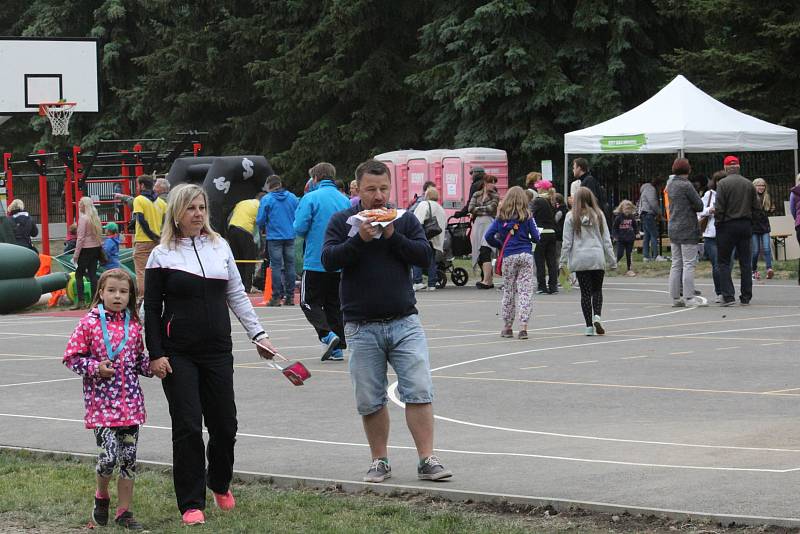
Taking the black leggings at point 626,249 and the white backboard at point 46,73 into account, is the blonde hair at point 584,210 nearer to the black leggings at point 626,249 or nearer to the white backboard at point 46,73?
the black leggings at point 626,249

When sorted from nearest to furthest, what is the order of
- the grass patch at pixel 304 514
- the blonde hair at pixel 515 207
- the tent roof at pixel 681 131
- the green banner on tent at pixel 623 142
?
the grass patch at pixel 304 514, the blonde hair at pixel 515 207, the tent roof at pixel 681 131, the green banner on tent at pixel 623 142

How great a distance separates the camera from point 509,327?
1672 centimetres

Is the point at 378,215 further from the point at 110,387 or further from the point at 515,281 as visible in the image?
the point at 515,281

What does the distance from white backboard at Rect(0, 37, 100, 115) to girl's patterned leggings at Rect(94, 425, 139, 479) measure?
2995cm

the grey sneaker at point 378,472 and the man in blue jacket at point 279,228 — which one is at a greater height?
the man in blue jacket at point 279,228

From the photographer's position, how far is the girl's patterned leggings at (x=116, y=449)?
7496 millimetres

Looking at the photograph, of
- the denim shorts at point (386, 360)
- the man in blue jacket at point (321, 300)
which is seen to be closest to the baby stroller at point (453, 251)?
the man in blue jacket at point (321, 300)

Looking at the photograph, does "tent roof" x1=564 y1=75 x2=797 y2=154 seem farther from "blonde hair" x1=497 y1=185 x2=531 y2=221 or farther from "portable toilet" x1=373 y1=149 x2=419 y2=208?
"blonde hair" x1=497 y1=185 x2=531 y2=221

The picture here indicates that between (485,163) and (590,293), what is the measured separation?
2140 cm

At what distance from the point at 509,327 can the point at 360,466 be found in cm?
805

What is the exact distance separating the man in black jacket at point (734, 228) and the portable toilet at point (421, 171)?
57.6ft

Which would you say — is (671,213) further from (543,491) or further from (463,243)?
(543,491)

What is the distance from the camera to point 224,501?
7.79 metres

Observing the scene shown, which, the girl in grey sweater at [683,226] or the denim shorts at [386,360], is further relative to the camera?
the girl in grey sweater at [683,226]
